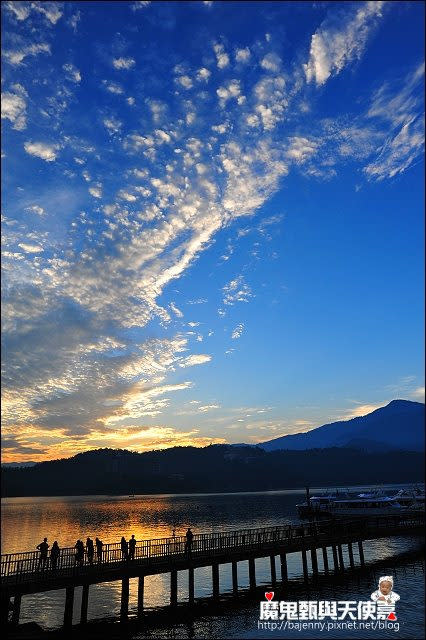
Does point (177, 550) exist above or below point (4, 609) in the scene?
above

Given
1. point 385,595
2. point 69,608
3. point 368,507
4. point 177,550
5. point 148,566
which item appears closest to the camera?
point 69,608

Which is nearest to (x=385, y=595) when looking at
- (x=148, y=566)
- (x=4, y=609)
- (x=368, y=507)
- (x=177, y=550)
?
(x=177, y=550)

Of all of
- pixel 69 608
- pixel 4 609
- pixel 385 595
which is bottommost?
pixel 385 595

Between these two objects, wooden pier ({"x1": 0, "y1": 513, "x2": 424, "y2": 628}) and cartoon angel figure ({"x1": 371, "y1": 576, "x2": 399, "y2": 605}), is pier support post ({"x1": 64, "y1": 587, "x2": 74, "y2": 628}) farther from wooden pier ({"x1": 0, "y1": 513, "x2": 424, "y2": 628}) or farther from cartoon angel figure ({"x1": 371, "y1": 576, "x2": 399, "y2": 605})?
cartoon angel figure ({"x1": 371, "y1": 576, "x2": 399, "y2": 605})

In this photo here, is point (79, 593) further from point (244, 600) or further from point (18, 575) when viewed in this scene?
point (18, 575)

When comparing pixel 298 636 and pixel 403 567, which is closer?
pixel 298 636

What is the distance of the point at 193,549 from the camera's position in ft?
143

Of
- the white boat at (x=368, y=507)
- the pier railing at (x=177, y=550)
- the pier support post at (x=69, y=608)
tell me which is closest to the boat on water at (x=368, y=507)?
the white boat at (x=368, y=507)

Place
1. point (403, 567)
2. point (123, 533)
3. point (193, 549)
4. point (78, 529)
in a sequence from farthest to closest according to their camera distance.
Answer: point (78, 529) → point (123, 533) → point (403, 567) → point (193, 549)

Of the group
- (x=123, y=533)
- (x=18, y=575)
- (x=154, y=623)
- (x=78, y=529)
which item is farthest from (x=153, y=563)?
(x=78, y=529)

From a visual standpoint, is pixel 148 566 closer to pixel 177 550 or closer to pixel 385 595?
pixel 177 550

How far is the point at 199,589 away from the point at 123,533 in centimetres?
7179

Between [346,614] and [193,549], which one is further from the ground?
[193,549]

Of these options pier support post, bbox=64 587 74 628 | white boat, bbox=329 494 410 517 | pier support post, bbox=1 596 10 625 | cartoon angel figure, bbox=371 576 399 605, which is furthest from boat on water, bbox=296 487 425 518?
pier support post, bbox=1 596 10 625
